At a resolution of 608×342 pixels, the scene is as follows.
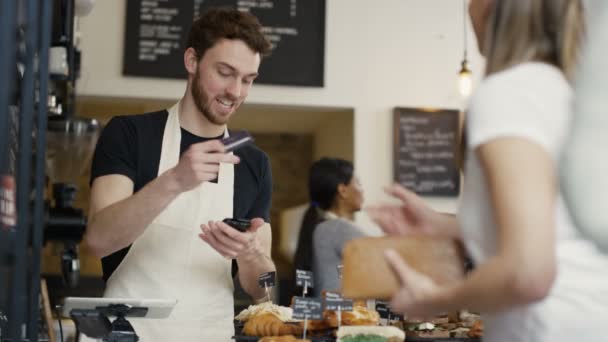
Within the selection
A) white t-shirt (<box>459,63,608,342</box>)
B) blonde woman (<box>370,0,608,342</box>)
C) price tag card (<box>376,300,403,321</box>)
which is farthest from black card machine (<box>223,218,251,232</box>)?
white t-shirt (<box>459,63,608,342</box>)

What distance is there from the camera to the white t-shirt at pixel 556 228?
1039 millimetres

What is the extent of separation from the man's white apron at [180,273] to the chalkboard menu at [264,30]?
2966 millimetres

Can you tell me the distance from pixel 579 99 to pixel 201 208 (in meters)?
1.53

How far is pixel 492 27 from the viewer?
1.15 metres

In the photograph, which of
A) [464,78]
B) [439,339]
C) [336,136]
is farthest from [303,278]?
[336,136]

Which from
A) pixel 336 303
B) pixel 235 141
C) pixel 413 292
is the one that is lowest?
pixel 336 303

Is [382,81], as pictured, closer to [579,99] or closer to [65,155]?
[65,155]

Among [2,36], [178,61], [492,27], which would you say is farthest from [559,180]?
[178,61]

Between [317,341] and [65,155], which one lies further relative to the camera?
[65,155]

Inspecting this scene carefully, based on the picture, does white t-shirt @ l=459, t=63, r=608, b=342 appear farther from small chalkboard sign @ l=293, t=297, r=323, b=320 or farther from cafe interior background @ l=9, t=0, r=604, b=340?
cafe interior background @ l=9, t=0, r=604, b=340

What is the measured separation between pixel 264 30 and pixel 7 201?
3.96 metres

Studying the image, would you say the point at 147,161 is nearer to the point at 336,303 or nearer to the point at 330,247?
the point at 336,303

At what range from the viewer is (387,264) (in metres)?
1.20

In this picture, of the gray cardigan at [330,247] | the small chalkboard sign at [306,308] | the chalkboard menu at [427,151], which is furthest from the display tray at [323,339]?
the chalkboard menu at [427,151]
